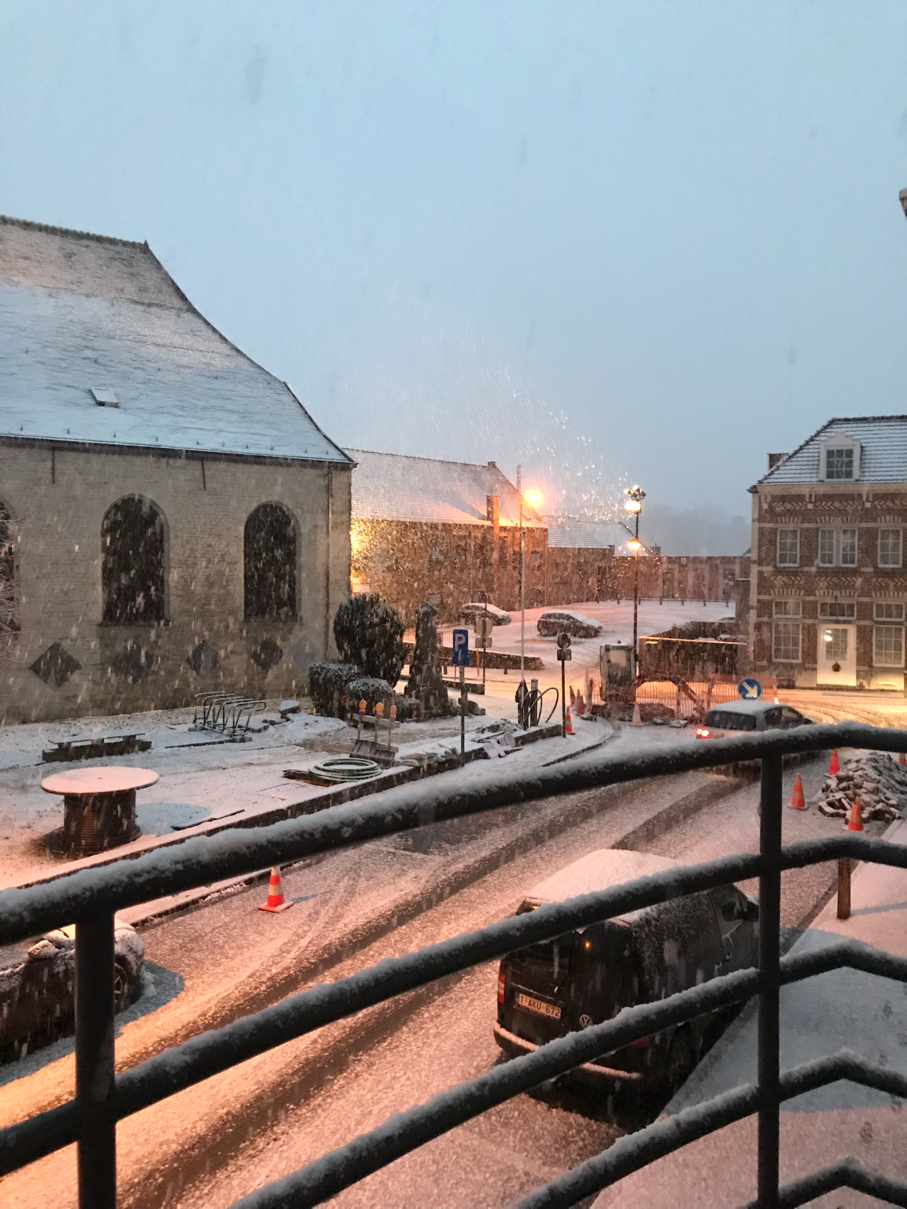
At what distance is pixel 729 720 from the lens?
18484 millimetres

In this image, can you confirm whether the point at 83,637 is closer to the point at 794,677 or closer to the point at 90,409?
the point at 90,409

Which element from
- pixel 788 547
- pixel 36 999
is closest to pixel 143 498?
pixel 36 999

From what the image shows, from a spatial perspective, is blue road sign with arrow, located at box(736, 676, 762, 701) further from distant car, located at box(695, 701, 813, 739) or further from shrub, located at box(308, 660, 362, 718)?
shrub, located at box(308, 660, 362, 718)

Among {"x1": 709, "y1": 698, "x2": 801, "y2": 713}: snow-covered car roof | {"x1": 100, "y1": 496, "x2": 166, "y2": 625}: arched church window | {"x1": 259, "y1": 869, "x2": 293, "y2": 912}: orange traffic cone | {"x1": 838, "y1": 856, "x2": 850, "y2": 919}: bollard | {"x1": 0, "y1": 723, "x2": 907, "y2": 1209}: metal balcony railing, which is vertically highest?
{"x1": 100, "y1": 496, "x2": 166, "y2": 625}: arched church window

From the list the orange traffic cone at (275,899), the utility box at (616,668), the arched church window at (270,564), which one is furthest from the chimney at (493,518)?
the orange traffic cone at (275,899)

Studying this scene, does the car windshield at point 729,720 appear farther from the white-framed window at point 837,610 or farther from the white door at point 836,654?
the white-framed window at point 837,610

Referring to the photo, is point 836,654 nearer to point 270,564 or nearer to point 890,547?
point 890,547

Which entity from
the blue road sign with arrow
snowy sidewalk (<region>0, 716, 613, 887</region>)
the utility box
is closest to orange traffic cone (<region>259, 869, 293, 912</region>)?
snowy sidewalk (<region>0, 716, 613, 887</region>)

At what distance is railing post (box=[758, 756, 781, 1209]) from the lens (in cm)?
205

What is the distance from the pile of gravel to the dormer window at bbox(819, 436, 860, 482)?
63.7 feet

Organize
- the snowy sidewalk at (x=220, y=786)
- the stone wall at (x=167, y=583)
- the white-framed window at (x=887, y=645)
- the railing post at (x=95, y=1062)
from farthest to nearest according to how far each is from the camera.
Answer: the white-framed window at (x=887, y=645), the stone wall at (x=167, y=583), the snowy sidewalk at (x=220, y=786), the railing post at (x=95, y=1062)

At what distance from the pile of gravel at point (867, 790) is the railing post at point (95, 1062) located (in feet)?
50.2

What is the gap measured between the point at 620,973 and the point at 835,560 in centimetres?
2988

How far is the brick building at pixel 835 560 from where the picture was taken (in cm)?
3272
